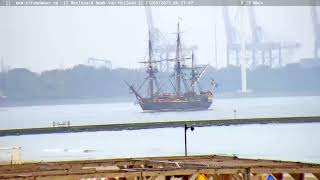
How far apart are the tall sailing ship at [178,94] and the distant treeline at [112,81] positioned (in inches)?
8.0

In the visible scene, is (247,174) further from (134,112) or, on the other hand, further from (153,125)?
(153,125)

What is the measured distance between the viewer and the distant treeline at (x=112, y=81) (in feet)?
65.3

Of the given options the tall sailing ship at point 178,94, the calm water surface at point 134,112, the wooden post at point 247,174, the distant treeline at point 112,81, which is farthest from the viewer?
the tall sailing ship at point 178,94

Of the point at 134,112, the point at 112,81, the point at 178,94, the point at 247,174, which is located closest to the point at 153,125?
the point at 134,112

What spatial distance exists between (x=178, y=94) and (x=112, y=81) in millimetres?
1999

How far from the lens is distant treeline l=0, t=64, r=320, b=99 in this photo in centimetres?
1991

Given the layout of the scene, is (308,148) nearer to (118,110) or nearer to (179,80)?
(179,80)

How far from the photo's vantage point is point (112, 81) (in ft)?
67.4

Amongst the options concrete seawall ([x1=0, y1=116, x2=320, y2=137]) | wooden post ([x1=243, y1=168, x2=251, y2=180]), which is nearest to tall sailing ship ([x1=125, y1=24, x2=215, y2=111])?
concrete seawall ([x1=0, y1=116, x2=320, y2=137])

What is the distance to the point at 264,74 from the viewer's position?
21531 millimetres

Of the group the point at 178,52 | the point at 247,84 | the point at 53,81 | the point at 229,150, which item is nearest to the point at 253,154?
the point at 229,150

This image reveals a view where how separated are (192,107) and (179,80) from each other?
0.80 m

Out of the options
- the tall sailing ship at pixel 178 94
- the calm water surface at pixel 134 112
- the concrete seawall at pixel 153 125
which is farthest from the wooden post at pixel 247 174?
the tall sailing ship at pixel 178 94

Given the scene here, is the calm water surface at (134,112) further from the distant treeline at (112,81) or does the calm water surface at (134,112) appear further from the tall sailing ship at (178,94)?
the distant treeline at (112,81)
